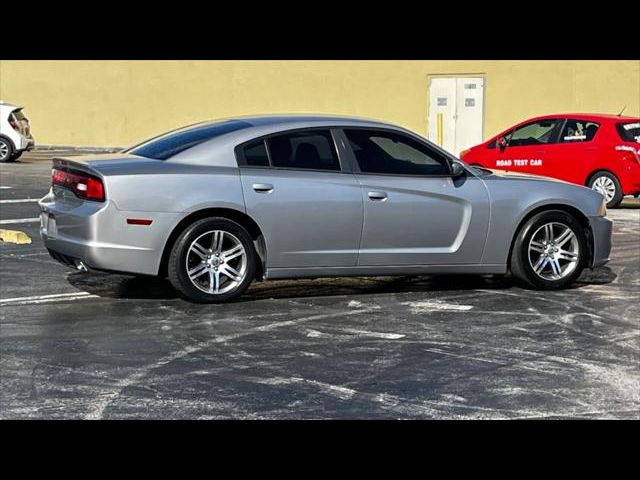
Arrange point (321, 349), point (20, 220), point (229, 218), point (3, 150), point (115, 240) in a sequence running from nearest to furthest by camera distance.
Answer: point (321, 349) → point (115, 240) → point (229, 218) → point (20, 220) → point (3, 150)

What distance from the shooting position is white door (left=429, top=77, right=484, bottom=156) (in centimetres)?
3083

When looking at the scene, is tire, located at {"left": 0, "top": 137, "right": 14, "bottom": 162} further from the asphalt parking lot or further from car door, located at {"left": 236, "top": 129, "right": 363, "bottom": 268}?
car door, located at {"left": 236, "top": 129, "right": 363, "bottom": 268}

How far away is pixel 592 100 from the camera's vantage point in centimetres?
2947

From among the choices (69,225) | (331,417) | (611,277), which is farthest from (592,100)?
(331,417)

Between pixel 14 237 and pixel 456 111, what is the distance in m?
19.7

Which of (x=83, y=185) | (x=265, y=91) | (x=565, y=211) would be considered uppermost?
(x=265, y=91)

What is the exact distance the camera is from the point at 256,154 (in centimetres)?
975

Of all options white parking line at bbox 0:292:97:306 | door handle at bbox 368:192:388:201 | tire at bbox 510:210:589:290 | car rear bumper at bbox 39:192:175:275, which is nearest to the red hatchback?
tire at bbox 510:210:589:290

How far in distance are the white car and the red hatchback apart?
485 inches

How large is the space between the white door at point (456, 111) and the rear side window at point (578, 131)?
11305 millimetres

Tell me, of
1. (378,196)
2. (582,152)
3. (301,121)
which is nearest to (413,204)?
(378,196)

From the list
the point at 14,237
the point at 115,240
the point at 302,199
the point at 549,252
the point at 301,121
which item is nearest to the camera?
the point at 115,240

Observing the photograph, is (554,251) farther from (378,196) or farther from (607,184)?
(607,184)

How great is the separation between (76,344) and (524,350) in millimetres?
3048
